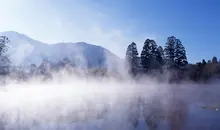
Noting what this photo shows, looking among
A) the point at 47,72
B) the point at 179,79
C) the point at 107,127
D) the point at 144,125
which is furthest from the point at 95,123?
the point at 47,72

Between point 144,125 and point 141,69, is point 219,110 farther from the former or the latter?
point 141,69

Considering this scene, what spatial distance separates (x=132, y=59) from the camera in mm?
51656

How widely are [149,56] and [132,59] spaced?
3.73 meters

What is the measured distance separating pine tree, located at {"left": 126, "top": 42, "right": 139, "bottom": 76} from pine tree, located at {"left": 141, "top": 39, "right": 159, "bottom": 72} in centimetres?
138

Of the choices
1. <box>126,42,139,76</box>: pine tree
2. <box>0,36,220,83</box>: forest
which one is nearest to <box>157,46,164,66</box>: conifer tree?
<box>0,36,220,83</box>: forest

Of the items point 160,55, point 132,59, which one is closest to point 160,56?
point 160,55

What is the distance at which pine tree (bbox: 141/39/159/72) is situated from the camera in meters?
50.5

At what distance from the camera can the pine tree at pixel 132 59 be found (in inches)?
2014

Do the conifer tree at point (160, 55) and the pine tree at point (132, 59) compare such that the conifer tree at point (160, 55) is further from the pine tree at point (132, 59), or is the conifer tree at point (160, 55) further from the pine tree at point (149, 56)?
the pine tree at point (132, 59)

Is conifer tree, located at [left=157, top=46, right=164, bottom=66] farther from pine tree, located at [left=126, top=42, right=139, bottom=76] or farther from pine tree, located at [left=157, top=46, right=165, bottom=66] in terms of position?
pine tree, located at [left=126, top=42, right=139, bottom=76]

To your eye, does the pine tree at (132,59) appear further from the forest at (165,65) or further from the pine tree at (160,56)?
the pine tree at (160,56)

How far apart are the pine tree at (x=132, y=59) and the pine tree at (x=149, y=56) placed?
1378 mm

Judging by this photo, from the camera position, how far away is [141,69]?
51469mm

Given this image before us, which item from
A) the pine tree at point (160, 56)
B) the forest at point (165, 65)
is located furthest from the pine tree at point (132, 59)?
the pine tree at point (160, 56)
